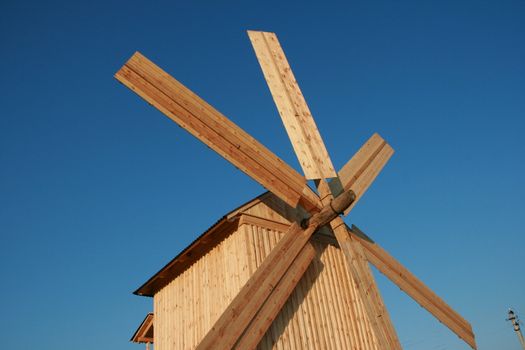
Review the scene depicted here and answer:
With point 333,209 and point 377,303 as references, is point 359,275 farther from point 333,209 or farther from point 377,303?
point 333,209

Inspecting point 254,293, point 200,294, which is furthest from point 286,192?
point 200,294

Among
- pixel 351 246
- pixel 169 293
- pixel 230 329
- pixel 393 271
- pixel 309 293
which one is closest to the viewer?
pixel 230 329

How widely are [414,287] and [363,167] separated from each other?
9.60 ft

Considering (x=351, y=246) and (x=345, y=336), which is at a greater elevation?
(x=351, y=246)

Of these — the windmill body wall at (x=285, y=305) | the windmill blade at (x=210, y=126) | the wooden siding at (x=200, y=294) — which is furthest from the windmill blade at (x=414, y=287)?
the wooden siding at (x=200, y=294)

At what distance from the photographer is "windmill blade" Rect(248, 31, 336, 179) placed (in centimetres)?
867

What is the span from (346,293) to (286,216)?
2.16 m

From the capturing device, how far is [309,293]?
8883 millimetres

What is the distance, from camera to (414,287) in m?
9.69

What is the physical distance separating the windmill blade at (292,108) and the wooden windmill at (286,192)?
2cm

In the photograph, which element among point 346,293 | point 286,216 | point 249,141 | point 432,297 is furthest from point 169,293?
point 432,297

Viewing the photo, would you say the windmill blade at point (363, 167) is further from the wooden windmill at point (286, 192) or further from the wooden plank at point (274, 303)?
the wooden plank at point (274, 303)

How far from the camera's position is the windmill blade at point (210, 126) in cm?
714

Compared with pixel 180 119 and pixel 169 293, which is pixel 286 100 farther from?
pixel 169 293
